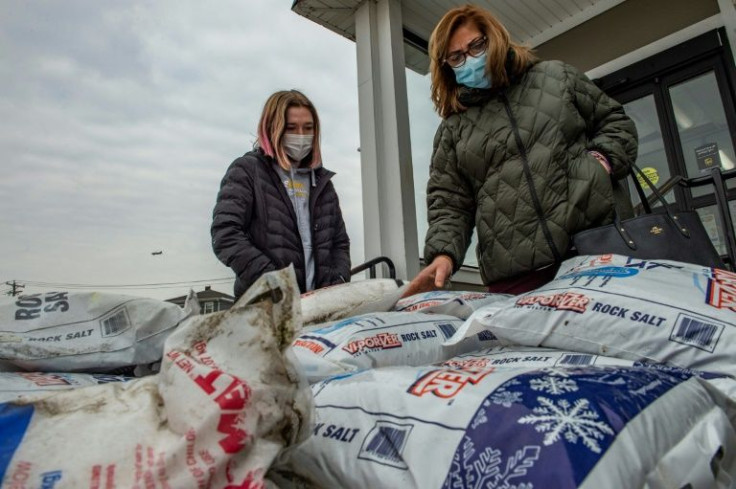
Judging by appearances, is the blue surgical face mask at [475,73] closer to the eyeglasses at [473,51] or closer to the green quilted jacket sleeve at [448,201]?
the eyeglasses at [473,51]

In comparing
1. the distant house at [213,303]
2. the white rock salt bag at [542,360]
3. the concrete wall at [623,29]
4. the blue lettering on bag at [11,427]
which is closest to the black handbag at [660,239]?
the white rock salt bag at [542,360]

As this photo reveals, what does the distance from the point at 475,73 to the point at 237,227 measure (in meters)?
0.94

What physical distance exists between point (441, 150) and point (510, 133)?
0.80ft

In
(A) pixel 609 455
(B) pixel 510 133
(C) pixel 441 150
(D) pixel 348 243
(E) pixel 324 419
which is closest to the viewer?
(A) pixel 609 455

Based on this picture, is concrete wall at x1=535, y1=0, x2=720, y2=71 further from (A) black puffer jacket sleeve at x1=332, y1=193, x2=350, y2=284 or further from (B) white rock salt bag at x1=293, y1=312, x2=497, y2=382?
(B) white rock salt bag at x1=293, y1=312, x2=497, y2=382

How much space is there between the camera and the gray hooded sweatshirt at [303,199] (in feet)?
5.56

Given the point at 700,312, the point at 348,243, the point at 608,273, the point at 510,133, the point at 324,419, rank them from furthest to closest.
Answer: the point at 348,243 → the point at 510,133 → the point at 608,273 → the point at 700,312 → the point at 324,419

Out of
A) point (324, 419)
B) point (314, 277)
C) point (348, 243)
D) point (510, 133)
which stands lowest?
point (324, 419)

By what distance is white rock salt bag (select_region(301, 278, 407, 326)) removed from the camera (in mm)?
1116

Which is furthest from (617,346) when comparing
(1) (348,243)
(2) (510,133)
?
(1) (348,243)

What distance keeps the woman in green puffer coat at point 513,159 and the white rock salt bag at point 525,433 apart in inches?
29.5

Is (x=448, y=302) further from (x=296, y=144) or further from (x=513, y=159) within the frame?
(x=296, y=144)

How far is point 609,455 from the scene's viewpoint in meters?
0.38

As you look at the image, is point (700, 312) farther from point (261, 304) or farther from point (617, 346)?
point (261, 304)
